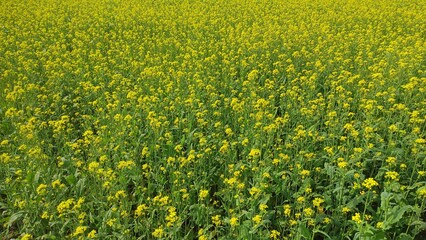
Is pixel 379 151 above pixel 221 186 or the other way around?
above

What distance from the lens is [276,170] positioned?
4434 mm

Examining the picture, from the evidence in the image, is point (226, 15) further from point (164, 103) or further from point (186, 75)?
point (164, 103)

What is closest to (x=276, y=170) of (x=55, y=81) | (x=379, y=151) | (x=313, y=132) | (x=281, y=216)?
(x=281, y=216)

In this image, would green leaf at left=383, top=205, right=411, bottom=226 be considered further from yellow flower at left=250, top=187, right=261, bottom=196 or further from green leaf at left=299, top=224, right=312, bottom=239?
yellow flower at left=250, top=187, right=261, bottom=196

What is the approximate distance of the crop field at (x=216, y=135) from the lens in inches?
153

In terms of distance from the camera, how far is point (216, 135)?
4949 mm

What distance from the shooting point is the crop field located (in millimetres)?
3877

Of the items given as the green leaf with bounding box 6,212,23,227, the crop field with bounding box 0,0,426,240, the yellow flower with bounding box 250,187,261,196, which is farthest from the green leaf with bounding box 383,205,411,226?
the green leaf with bounding box 6,212,23,227

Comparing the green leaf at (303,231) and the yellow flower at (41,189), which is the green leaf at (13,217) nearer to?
the yellow flower at (41,189)

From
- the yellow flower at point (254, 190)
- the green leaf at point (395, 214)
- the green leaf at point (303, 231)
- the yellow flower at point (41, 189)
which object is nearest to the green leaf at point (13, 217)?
the yellow flower at point (41, 189)

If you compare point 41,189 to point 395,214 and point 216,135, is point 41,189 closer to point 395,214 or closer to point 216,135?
point 216,135

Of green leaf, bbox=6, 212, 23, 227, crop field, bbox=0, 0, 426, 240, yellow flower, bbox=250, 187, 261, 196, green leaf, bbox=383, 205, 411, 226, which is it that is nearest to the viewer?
green leaf, bbox=383, 205, 411, 226

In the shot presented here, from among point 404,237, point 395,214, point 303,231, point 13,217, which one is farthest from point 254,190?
point 13,217

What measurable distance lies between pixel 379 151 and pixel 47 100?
524 centimetres
